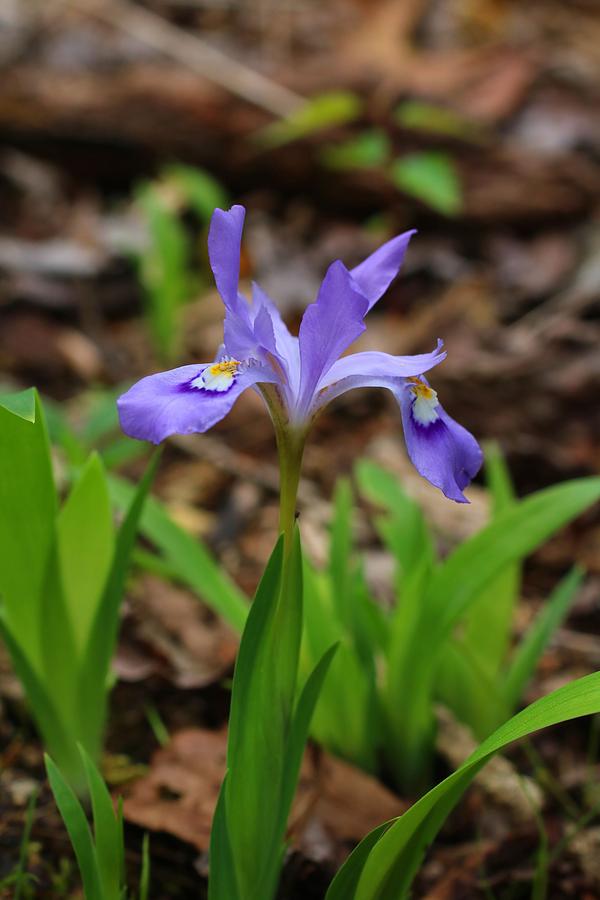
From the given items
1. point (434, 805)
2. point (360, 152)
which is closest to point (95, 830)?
point (434, 805)

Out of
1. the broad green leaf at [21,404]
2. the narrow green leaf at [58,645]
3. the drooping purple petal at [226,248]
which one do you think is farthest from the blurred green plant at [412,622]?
the drooping purple petal at [226,248]

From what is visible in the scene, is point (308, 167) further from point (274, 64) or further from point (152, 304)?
point (152, 304)

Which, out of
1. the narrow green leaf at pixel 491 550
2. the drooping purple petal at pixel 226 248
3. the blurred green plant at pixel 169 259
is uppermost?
the drooping purple petal at pixel 226 248

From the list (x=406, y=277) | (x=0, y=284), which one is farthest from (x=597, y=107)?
(x=0, y=284)

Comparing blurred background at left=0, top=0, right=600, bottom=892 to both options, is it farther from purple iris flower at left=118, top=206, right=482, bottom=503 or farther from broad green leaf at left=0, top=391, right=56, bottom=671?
purple iris flower at left=118, top=206, right=482, bottom=503

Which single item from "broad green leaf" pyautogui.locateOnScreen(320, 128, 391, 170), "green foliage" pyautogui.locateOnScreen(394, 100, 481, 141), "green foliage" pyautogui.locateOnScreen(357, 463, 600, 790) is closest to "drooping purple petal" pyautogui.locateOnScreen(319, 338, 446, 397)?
"green foliage" pyautogui.locateOnScreen(357, 463, 600, 790)

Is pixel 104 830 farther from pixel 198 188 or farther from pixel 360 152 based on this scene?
pixel 360 152

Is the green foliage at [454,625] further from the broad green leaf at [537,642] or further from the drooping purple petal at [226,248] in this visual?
the drooping purple petal at [226,248]
